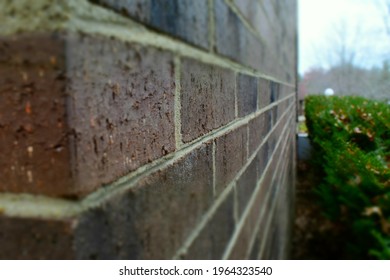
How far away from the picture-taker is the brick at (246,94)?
4.48ft

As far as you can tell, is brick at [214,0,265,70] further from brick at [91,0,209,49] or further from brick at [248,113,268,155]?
brick at [248,113,268,155]

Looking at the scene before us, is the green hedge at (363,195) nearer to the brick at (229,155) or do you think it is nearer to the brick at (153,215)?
the brick at (229,155)

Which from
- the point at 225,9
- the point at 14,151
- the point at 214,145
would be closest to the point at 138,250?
the point at 14,151

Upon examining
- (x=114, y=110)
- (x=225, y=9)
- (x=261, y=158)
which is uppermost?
(x=225, y=9)

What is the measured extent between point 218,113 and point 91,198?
0.65 meters

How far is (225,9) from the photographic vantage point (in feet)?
3.67

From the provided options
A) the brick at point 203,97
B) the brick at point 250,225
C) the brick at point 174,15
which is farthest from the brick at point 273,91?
the brick at point 174,15

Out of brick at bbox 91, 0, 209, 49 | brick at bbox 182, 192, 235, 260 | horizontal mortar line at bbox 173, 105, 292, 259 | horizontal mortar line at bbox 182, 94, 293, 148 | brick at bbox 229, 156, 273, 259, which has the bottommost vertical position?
brick at bbox 229, 156, 273, 259

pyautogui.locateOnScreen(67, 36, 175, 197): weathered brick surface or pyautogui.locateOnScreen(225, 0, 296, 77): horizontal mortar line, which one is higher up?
pyautogui.locateOnScreen(225, 0, 296, 77): horizontal mortar line

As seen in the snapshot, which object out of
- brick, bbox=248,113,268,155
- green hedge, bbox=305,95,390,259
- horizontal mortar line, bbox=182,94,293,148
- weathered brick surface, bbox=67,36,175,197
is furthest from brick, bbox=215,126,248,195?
green hedge, bbox=305,95,390,259

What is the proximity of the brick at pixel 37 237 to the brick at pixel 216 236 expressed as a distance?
16.8 inches

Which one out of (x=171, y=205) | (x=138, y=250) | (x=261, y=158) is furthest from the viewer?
(x=261, y=158)

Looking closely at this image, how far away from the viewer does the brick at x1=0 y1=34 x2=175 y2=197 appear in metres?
0.44
